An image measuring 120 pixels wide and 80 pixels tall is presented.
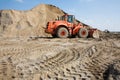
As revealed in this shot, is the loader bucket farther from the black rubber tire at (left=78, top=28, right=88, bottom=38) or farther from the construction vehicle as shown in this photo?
the black rubber tire at (left=78, top=28, right=88, bottom=38)

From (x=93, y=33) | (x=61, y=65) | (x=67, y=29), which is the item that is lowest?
(x=61, y=65)

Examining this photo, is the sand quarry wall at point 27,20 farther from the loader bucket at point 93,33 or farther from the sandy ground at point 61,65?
the sandy ground at point 61,65

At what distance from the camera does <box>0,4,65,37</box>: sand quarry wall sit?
2908 centimetres

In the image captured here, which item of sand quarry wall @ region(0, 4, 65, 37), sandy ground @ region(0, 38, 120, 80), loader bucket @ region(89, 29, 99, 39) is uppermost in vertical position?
sand quarry wall @ region(0, 4, 65, 37)

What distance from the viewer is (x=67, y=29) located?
53.7 ft

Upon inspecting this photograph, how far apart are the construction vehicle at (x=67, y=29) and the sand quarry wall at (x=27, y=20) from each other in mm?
11763

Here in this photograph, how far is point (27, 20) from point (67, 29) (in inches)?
625

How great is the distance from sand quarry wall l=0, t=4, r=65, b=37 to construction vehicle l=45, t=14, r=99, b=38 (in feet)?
38.6

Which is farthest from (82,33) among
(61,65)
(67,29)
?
(61,65)

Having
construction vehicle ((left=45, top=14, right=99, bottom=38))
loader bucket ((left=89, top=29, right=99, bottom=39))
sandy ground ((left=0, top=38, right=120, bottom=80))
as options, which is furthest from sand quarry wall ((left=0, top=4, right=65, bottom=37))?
sandy ground ((left=0, top=38, right=120, bottom=80))

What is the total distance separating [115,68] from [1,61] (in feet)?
13.6

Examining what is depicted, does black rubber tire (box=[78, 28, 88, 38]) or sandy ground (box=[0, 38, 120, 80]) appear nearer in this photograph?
sandy ground (box=[0, 38, 120, 80])

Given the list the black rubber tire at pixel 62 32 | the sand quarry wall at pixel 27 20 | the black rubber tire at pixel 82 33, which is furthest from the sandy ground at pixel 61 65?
the sand quarry wall at pixel 27 20

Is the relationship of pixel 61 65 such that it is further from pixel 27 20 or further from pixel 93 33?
pixel 27 20
